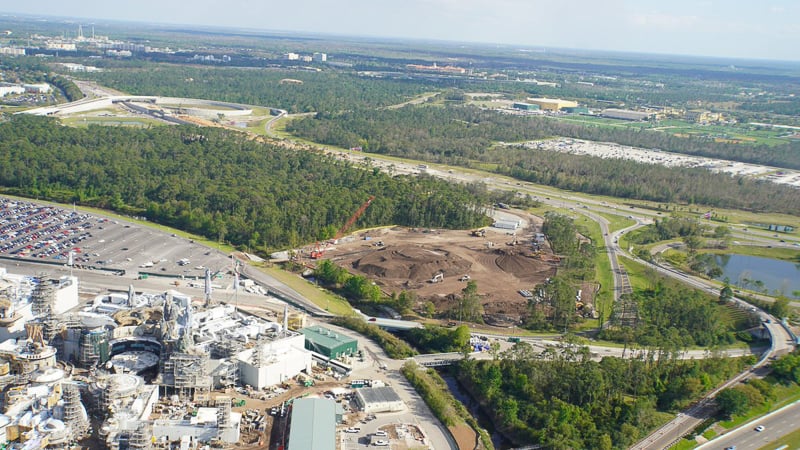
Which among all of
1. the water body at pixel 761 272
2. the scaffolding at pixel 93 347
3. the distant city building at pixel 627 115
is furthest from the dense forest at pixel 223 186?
the distant city building at pixel 627 115

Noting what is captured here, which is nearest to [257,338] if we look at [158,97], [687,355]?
[687,355]

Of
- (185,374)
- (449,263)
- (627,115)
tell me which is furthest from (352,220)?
(627,115)

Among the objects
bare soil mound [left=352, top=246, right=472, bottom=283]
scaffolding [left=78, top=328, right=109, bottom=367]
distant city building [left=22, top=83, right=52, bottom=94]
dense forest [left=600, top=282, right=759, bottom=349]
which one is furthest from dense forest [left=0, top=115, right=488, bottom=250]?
distant city building [left=22, top=83, right=52, bottom=94]

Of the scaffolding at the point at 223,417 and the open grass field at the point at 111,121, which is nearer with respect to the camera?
the scaffolding at the point at 223,417

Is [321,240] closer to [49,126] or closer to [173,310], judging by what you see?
[173,310]

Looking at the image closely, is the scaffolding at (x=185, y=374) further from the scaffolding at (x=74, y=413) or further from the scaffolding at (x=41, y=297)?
the scaffolding at (x=41, y=297)

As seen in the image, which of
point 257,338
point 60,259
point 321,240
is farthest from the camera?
point 321,240
